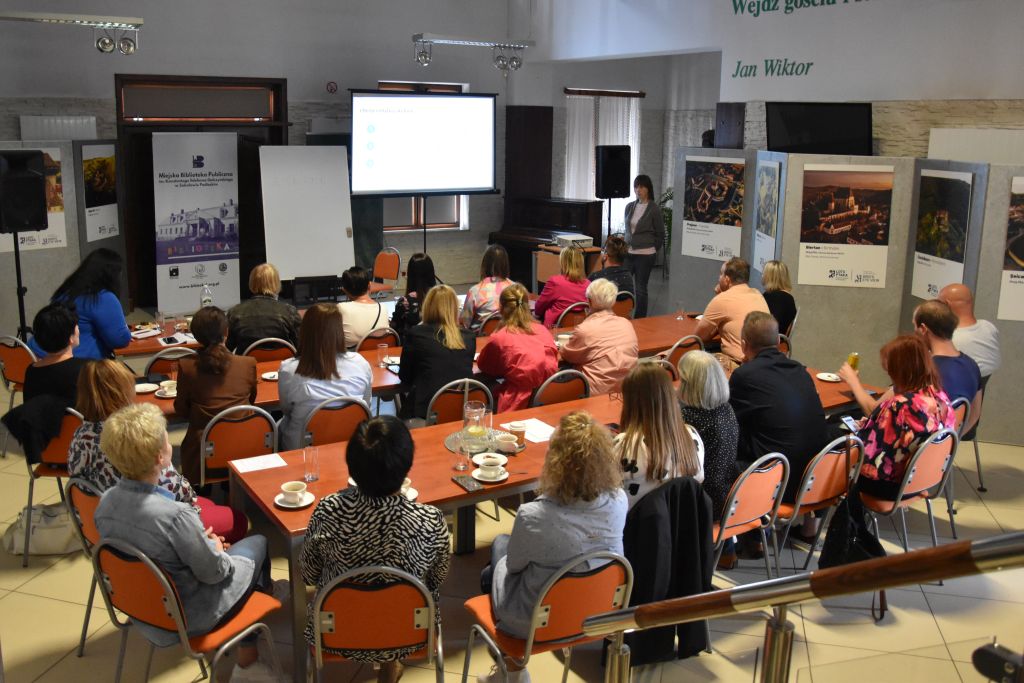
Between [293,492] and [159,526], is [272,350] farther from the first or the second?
[159,526]

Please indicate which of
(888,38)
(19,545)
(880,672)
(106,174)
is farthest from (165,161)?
(880,672)

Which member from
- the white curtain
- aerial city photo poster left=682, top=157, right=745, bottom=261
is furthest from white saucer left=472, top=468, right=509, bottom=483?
the white curtain

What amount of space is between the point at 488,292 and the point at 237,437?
2.93 metres

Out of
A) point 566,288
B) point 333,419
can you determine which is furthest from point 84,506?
point 566,288

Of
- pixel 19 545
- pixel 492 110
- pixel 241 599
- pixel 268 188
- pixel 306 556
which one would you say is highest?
pixel 492 110

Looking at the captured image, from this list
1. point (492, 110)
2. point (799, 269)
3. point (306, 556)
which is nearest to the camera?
point (306, 556)

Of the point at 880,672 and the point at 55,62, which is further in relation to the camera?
the point at 55,62

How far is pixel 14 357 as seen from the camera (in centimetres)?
600

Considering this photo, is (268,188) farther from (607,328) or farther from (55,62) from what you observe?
(607,328)

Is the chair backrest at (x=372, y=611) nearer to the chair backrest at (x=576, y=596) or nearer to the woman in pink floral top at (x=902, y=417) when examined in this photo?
the chair backrest at (x=576, y=596)

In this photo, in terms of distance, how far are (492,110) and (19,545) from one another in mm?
8496

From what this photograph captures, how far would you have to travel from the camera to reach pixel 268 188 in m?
10.5

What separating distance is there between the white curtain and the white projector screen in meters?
2.06

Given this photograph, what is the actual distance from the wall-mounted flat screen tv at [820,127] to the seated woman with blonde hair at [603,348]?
354cm
